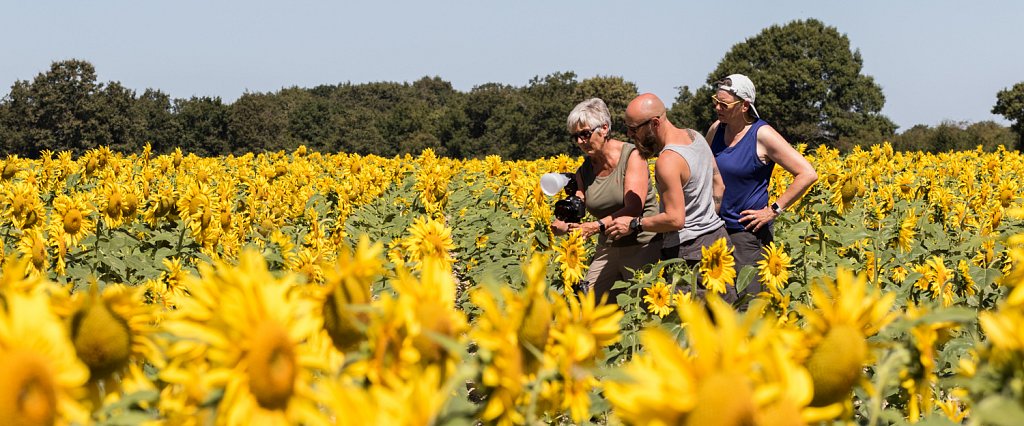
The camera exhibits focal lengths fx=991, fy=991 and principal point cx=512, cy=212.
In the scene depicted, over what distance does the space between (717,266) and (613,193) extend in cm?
63

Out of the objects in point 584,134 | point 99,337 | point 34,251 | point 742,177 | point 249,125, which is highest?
point 249,125

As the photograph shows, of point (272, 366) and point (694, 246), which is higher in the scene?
point (272, 366)

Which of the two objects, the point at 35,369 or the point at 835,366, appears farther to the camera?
the point at 835,366

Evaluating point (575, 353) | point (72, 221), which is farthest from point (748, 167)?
point (575, 353)

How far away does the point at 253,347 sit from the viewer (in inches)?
44.2

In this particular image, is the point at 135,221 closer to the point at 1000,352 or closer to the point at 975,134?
the point at 1000,352

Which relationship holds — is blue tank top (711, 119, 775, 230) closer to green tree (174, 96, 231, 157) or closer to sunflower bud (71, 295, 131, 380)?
sunflower bud (71, 295, 131, 380)

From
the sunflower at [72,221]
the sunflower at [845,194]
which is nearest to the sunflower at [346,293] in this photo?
the sunflower at [72,221]

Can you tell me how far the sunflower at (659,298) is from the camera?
4.79 m

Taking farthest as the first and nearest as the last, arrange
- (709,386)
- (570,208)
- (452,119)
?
1. (452,119)
2. (570,208)
3. (709,386)

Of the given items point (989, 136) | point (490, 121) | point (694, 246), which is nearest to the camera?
point (694, 246)

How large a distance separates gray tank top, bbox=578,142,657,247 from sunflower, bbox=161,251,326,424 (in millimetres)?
3808

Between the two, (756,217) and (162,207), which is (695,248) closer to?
(756,217)

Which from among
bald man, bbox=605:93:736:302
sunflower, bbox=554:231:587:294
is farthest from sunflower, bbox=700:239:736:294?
sunflower, bbox=554:231:587:294
